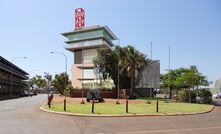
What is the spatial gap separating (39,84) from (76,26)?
7668cm

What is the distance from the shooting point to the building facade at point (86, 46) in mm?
102500

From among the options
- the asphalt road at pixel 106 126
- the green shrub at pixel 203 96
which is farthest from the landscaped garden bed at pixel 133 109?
the green shrub at pixel 203 96

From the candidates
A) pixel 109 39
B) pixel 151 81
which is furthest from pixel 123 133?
pixel 109 39

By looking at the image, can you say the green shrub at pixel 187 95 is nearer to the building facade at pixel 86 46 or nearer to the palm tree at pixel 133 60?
the palm tree at pixel 133 60

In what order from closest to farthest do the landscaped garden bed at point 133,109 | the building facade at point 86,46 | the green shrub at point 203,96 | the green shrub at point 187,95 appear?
the landscaped garden bed at point 133,109, the green shrub at point 187,95, the green shrub at point 203,96, the building facade at point 86,46

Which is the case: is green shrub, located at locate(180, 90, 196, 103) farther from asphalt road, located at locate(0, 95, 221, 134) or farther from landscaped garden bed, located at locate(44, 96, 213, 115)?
asphalt road, located at locate(0, 95, 221, 134)

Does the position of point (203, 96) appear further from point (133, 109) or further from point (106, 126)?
point (106, 126)

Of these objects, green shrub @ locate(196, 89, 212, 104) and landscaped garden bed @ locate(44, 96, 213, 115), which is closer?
landscaped garden bed @ locate(44, 96, 213, 115)

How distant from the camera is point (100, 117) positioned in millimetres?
23750

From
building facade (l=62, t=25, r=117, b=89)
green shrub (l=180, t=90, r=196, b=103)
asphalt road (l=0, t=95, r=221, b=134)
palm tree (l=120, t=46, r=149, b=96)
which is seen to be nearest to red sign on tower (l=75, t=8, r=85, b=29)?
building facade (l=62, t=25, r=117, b=89)

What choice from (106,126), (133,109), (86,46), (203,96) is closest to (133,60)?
(203,96)

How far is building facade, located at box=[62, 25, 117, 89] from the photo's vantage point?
336 feet

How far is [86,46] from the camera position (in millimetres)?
105500

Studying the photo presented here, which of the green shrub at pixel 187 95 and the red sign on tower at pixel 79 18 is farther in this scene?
the red sign on tower at pixel 79 18
